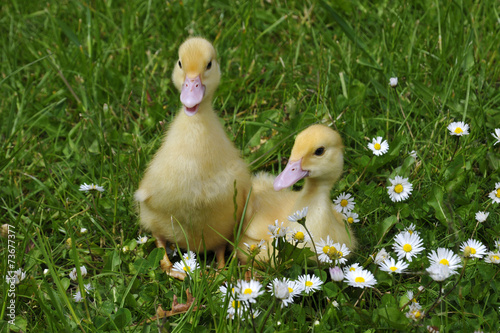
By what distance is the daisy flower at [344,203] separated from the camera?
3292 millimetres

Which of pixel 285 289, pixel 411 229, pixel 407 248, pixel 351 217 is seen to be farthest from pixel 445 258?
pixel 285 289

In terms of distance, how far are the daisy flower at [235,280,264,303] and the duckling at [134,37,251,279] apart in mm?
546

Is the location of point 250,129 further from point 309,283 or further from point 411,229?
point 309,283

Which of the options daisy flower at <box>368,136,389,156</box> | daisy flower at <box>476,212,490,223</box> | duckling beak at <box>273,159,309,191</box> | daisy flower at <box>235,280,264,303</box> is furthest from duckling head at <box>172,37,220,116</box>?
daisy flower at <box>476,212,490,223</box>

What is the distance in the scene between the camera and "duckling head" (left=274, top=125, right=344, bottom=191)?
283 centimetres

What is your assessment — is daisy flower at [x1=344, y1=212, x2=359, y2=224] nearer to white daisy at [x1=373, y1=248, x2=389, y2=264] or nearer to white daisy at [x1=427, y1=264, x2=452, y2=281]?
white daisy at [x1=373, y1=248, x2=389, y2=264]

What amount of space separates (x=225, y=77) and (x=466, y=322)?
2461mm

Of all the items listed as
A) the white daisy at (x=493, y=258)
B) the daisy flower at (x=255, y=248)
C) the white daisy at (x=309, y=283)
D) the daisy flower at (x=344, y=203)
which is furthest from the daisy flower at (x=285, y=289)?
the white daisy at (x=493, y=258)

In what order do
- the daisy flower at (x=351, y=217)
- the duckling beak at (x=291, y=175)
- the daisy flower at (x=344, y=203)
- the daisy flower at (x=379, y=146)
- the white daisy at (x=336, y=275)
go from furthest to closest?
the daisy flower at (x=379, y=146)
the daisy flower at (x=344, y=203)
the daisy flower at (x=351, y=217)
the duckling beak at (x=291, y=175)
the white daisy at (x=336, y=275)

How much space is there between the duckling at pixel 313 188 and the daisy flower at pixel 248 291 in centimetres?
51

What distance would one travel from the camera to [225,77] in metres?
4.32

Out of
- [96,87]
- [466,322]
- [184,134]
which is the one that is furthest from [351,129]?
[96,87]

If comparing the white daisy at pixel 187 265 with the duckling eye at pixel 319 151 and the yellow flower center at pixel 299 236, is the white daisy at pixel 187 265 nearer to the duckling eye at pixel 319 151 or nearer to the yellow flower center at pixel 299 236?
the yellow flower center at pixel 299 236

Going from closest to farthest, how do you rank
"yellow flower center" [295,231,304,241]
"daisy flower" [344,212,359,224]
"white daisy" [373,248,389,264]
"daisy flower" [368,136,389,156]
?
1. "yellow flower center" [295,231,304,241]
2. "white daisy" [373,248,389,264]
3. "daisy flower" [344,212,359,224]
4. "daisy flower" [368,136,389,156]
